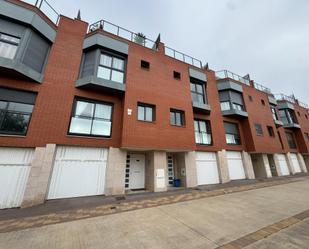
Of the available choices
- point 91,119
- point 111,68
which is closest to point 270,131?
point 111,68

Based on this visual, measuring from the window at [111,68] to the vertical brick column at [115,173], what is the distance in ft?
15.2

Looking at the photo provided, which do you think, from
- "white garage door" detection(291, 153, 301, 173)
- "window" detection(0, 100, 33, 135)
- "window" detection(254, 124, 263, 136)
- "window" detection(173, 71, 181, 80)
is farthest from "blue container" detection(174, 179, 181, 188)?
"white garage door" detection(291, 153, 301, 173)

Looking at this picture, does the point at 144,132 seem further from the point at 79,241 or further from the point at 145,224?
the point at 79,241

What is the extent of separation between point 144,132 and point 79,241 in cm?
597

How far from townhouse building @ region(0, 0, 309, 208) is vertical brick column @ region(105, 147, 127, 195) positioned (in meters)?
0.06

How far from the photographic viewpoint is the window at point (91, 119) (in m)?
8.09

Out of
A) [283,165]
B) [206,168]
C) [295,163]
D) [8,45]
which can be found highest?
[8,45]

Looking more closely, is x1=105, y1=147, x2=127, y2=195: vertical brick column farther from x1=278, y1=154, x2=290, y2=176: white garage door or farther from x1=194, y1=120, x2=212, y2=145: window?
x1=278, y1=154, x2=290, y2=176: white garage door

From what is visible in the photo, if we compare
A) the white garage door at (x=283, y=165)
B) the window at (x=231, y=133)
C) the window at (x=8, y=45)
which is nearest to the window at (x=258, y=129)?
the window at (x=231, y=133)

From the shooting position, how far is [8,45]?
22.6ft

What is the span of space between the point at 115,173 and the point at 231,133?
12.1m

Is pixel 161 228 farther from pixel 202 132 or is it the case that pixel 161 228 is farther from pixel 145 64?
pixel 145 64

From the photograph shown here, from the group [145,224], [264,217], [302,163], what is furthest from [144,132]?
[302,163]

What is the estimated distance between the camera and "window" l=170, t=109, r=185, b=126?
10461 mm
